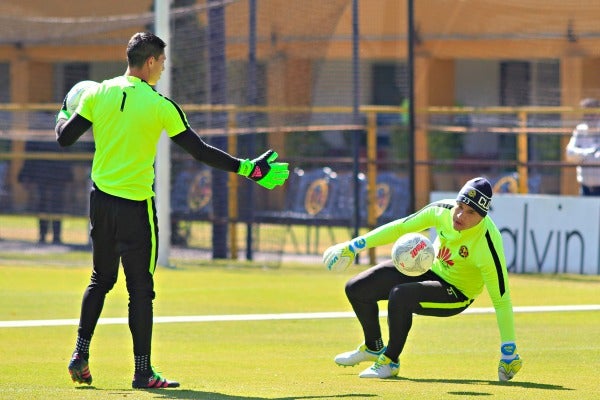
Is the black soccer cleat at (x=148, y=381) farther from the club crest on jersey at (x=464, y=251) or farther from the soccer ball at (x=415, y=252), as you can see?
the club crest on jersey at (x=464, y=251)

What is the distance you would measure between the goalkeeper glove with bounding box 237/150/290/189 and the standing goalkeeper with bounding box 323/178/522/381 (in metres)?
0.87

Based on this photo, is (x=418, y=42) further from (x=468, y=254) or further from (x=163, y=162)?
(x=468, y=254)

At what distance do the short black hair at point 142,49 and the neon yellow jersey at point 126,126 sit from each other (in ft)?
0.38

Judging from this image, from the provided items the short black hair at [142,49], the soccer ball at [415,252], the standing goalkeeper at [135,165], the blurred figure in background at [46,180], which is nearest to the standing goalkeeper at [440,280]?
the soccer ball at [415,252]

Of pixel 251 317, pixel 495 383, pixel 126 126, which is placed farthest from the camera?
pixel 251 317

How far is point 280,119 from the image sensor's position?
18688 millimetres

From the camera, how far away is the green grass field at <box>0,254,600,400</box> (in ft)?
27.5

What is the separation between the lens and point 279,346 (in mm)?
10922

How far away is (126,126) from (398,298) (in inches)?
81.7

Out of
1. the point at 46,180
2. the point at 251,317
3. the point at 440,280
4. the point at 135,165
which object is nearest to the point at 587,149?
the point at 251,317

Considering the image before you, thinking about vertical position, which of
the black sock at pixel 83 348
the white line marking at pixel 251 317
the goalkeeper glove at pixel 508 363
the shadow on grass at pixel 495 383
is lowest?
the shadow on grass at pixel 495 383

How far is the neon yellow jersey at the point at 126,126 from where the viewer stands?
8305 mm

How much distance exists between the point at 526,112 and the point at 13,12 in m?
8.57

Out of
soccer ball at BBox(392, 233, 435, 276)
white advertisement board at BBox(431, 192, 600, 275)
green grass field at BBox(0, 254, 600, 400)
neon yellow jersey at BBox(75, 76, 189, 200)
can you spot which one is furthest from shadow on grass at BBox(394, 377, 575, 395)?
white advertisement board at BBox(431, 192, 600, 275)
